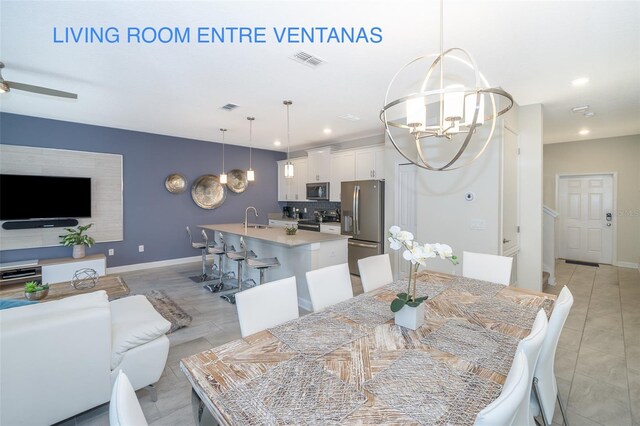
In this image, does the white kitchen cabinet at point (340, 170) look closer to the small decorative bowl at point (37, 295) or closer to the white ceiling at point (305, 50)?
the white ceiling at point (305, 50)

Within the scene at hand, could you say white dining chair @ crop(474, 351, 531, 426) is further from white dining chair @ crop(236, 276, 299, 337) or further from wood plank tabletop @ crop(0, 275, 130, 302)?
wood plank tabletop @ crop(0, 275, 130, 302)

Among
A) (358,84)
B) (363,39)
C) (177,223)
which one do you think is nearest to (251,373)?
(363,39)

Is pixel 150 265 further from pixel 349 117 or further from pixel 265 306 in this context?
pixel 265 306

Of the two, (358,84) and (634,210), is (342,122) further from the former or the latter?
(634,210)

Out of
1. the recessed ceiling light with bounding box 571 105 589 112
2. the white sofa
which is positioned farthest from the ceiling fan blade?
the recessed ceiling light with bounding box 571 105 589 112

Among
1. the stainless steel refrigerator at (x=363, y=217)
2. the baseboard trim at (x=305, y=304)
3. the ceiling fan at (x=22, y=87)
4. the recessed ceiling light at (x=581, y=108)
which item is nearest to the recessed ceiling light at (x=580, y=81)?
the recessed ceiling light at (x=581, y=108)

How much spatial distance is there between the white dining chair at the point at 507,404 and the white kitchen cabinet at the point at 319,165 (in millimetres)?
5572

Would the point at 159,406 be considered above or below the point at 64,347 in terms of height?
below

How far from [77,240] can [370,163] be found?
513 centimetres

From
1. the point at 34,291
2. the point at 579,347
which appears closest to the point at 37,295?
the point at 34,291

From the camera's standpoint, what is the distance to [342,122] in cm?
480

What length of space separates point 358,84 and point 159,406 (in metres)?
3.39

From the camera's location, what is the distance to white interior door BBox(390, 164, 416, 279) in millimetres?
4387

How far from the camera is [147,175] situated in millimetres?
5664
